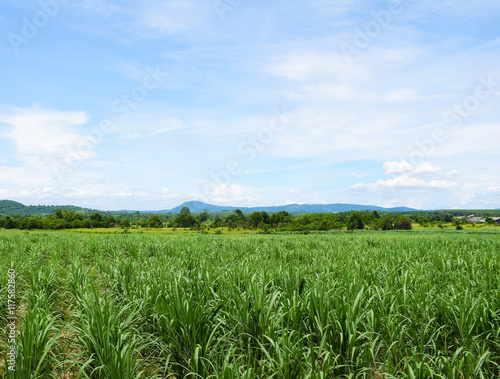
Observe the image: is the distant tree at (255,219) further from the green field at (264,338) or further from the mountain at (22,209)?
the mountain at (22,209)

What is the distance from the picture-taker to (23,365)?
2840mm

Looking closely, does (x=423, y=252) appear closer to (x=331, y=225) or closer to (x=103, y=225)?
(x=331, y=225)

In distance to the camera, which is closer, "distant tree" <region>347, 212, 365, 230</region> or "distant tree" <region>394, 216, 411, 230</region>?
"distant tree" <region>347, 212, 365, 230</region>

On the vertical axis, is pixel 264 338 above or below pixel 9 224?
above

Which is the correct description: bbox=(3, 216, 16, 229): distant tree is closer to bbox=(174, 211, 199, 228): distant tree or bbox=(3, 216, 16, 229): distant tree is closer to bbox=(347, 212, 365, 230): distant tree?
bbox=(174, 211, 199, 228): distant tree

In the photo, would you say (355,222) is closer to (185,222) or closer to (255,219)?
(255,219)

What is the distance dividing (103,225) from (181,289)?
95934mm

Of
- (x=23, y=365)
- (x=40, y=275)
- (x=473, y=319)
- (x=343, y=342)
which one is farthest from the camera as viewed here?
(x=40, y=275)

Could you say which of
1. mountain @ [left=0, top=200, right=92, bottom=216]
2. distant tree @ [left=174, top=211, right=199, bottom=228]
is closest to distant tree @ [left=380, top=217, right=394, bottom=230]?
distant tree @ [left=174, top=211, right=199, bottom=228]

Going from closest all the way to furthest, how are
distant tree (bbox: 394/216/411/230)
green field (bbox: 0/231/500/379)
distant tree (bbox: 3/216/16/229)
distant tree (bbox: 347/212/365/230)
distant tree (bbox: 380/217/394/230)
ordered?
green field (bbox: 0/231/500/379)
distant tree (bbox: 3/216/16/229)
distant tree (bbox: 347/212/365/230)
distant tree (bbox: 394/216/411/230)
distant tree (bbox: 380/217/394/230)

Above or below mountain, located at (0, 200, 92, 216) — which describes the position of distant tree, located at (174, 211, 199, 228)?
below

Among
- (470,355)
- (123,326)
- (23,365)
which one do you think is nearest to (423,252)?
(470,355)

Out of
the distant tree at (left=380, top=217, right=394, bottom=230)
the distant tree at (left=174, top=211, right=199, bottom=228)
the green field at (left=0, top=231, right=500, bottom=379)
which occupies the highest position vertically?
the green field at (left=0, top=231, right=500, bottom=379)

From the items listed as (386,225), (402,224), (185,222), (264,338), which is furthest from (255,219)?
(264,338)
